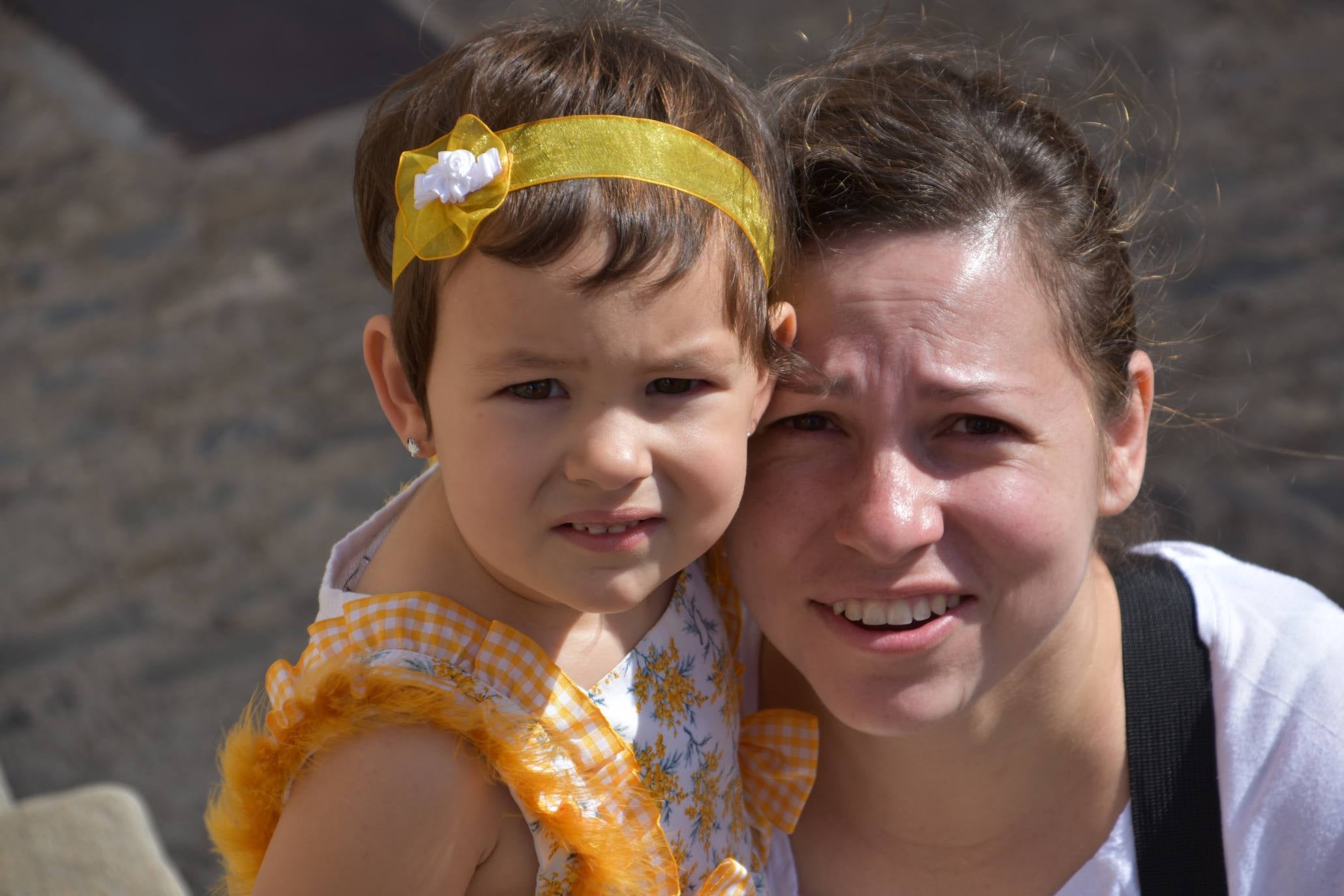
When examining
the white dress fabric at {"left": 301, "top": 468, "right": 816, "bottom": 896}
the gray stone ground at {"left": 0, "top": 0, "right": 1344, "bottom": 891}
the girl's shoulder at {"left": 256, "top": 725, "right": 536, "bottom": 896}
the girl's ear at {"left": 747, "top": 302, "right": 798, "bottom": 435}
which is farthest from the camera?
the gray stone ground at {"left": 0, "top": 0, "right": 1344, "bottom": 891}

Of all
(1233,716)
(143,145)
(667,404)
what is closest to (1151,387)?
(1233,716)

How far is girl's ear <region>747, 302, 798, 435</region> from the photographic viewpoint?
5.61 ft

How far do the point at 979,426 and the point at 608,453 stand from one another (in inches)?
20.8

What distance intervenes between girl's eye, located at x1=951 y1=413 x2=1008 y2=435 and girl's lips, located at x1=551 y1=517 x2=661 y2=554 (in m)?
0.45

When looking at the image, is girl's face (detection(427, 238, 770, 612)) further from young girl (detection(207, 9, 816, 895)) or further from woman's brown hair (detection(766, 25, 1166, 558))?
woman's brown hair (detection(766, 25, 1166, 558))

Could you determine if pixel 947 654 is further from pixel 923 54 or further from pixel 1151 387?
pixel 923 54

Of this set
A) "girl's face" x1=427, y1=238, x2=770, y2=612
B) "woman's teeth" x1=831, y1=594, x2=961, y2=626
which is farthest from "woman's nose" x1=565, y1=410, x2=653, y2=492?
"woman's teeth" x1=831, y1=594, x2=961, y2=626

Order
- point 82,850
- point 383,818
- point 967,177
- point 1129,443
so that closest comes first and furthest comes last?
point 383,818 < point 967,177 < point 1129,443 < point 82,850

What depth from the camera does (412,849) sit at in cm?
151

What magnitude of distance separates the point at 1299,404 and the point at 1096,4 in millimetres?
2550

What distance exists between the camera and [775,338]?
1.73 meters

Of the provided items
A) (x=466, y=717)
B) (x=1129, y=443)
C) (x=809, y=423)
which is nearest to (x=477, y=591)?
(x=466, y=717)

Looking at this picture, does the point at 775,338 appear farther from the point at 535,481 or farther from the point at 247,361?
the point at 247,361

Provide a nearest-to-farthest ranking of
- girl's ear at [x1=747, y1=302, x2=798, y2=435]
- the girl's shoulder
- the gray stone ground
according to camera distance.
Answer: the girl's shoulder, girl's ear at [x1=747, y1=302, x2=798, y2=435], the gray stone ground
